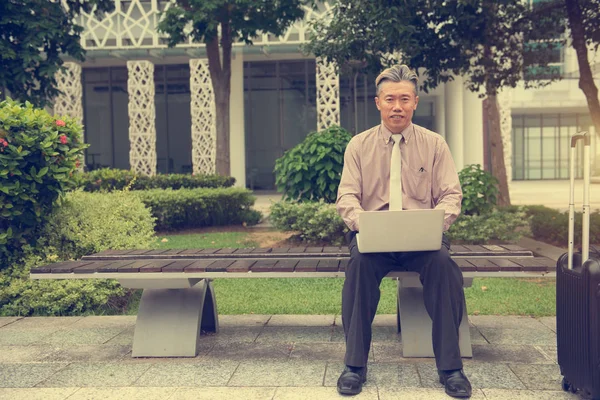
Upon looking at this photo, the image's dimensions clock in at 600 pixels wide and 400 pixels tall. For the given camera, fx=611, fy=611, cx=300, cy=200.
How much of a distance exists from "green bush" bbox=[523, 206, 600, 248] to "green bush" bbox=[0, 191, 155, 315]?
246 inches

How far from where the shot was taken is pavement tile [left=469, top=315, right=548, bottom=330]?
4.84m

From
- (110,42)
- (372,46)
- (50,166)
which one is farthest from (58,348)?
(110,42)

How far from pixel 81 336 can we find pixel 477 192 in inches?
249

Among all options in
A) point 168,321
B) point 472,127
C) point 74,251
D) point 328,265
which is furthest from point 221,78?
point 472,127

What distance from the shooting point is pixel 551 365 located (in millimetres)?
3814

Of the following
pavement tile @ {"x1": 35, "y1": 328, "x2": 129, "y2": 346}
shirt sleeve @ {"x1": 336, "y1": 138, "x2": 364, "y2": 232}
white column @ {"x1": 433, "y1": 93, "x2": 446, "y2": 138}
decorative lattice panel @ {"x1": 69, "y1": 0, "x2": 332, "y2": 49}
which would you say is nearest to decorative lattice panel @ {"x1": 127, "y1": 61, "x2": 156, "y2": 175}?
decorative lattice panel @ {"x1": 69, "y1": 0, "x2": 332, "y2": 49}

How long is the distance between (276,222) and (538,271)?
616cm

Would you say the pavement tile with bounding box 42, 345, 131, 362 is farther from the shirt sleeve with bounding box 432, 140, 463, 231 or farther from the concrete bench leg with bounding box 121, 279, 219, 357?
the shirt sleeve with bounding box 432, 140, 463, 231

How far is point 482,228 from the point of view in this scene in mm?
8711

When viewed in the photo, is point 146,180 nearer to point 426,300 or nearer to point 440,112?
point 426,300

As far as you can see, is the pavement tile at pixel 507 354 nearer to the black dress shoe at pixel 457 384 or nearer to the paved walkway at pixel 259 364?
the paved walkway at pixel 259 364

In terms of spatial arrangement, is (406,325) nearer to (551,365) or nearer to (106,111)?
(551,365)

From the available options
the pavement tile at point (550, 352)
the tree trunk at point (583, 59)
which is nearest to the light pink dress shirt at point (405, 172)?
the pavement tile at point (550, 352)

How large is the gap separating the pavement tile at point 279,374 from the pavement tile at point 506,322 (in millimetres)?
1676
